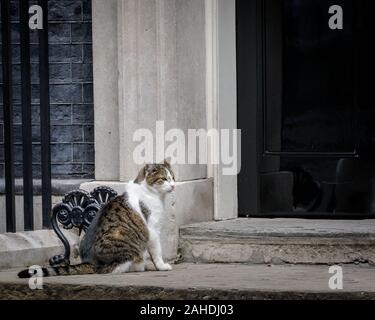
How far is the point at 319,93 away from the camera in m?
6.90

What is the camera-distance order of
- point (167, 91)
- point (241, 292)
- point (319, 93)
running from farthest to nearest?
point (319, 93), point (167, 91), point (241, 292)

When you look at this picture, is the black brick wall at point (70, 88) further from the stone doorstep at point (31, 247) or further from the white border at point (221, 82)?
the white border at point (221, 82)

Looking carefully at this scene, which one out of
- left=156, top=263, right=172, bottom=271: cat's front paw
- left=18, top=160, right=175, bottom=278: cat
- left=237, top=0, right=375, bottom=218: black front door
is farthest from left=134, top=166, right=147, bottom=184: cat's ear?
left=237, top=0, right=375, bottom=218: black front door

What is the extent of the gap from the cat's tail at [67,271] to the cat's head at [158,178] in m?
0.58

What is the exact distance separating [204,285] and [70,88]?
191 centimetres

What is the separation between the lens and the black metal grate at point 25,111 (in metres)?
6.35

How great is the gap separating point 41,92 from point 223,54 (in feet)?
3.89

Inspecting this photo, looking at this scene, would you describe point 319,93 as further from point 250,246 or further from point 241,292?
point 241,292

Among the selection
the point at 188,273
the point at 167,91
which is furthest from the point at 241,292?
the point at 167,91

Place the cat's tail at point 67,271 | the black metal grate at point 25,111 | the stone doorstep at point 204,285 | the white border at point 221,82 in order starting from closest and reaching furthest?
the stone doorstep at point 204,285 → the cat's tail at point 67,271 → the black metal grate at point 25,111 → the white border at point 221,82

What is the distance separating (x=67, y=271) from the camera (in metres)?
5.90

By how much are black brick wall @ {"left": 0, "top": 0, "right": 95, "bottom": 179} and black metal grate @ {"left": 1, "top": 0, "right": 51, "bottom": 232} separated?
0.29 meters

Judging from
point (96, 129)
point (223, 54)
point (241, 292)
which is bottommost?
point (241, 292)

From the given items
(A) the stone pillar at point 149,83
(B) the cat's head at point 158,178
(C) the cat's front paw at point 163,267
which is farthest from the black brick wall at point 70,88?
(C) the cat's front paw at point 163,267
